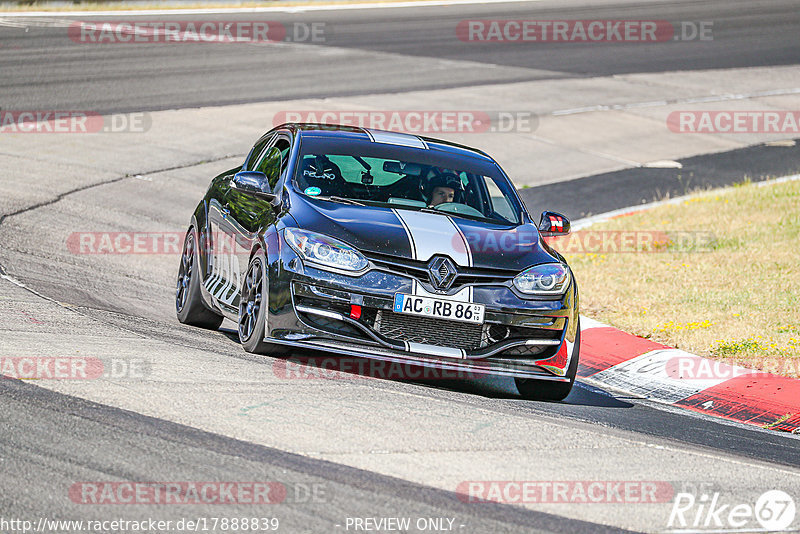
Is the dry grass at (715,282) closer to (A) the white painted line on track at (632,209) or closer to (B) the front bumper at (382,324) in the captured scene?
(A) the white painted line on track at (632,209)

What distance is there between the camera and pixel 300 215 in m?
7.42

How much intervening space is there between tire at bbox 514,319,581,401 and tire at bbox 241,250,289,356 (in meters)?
1.66

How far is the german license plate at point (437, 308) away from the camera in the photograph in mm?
6961

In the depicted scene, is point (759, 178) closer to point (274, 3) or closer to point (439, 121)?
point (439, 121)

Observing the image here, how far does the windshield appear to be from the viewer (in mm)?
8039

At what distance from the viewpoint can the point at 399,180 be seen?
27.1 feet

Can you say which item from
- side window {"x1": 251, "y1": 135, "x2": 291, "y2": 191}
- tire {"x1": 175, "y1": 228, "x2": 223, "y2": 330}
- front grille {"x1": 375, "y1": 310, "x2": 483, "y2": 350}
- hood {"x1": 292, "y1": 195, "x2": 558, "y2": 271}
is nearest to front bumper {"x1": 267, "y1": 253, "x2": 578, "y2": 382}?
front grille {"x1": 375, "y1": 310, "x2": 483, "y2": 350}

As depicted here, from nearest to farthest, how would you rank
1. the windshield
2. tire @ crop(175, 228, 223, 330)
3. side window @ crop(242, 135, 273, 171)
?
1. the windshield
2. tire @ crop(175, 228, 223, 330)
3. side window @ crop(242, 135, 273, 171)

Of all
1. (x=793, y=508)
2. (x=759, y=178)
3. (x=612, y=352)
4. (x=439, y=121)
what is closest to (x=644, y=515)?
(x=793, y=508)

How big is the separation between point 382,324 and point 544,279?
3.76 feet

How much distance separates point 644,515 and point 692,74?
23.0m

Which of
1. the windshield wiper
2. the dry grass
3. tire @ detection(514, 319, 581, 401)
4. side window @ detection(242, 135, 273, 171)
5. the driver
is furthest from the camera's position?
the dry grass

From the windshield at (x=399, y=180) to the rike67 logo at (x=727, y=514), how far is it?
3.25 metres

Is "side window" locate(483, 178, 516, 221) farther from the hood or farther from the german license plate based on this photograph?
the german license plate
